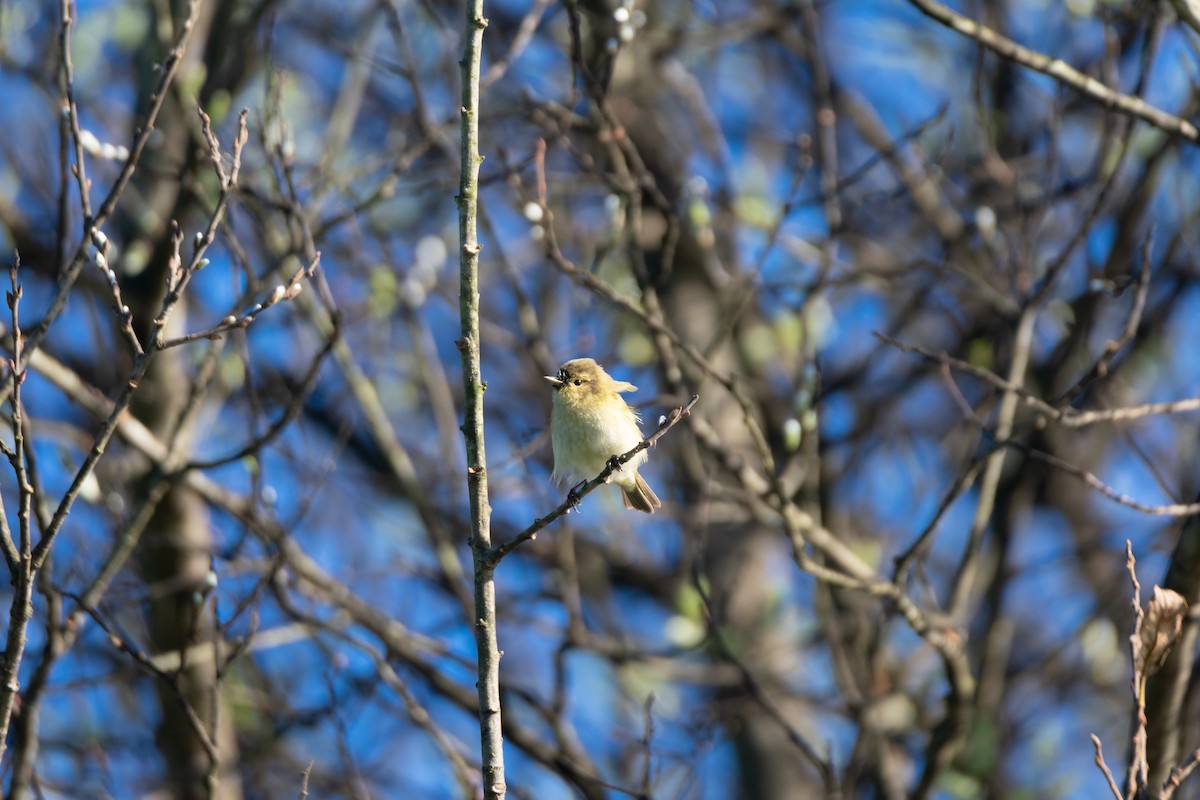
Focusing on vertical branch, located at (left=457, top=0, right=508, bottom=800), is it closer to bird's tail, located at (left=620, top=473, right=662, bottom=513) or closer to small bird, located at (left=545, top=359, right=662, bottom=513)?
small bird, located at (left=545, top=359, right=662, bottom=513)

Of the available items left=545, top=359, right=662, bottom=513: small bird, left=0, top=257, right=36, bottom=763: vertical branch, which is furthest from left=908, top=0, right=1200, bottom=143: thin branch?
left=0, top=257, right=36, bottom=763: vertical branch

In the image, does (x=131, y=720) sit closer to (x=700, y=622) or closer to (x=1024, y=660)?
(x=700, y=622)

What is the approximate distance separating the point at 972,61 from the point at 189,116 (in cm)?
634

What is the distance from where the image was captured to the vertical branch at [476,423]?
9.55 feet

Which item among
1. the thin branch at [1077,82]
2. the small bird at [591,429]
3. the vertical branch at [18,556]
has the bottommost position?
the vertical branch at [18,556]

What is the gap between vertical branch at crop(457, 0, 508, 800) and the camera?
115 inches

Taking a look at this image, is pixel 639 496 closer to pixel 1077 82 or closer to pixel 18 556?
pixel 1077 82

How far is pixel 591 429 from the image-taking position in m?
4.93

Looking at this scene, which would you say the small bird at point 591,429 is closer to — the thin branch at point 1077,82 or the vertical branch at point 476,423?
the vertical branch at point 476,423

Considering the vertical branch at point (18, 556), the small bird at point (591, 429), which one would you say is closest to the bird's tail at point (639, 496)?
the small bird at point (591, 429)

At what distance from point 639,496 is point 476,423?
2.37 metres

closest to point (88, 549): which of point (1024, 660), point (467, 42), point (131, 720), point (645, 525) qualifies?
point (131, 720)

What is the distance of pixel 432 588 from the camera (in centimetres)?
830

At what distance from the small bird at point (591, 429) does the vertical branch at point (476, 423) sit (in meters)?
1.81
